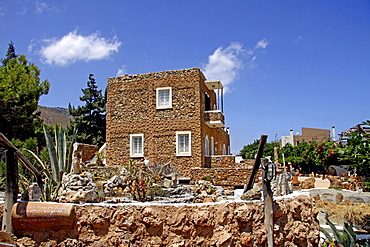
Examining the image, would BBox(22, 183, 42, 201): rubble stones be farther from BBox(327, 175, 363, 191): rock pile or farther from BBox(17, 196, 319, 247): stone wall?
BBox(327, 175, 363, 191): rock pile

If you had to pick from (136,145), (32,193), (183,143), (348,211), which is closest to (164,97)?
(183,143)

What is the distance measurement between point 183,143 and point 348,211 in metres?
9.64

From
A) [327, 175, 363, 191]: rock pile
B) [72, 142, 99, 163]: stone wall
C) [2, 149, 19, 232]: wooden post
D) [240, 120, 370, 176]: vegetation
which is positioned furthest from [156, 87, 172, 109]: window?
[2, 149, 19, 232]: wooden post

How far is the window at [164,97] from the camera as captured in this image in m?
18.7

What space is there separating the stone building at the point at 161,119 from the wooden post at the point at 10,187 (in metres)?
12.1

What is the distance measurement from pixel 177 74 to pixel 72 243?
13721 millimetres

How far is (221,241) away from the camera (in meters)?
6.42

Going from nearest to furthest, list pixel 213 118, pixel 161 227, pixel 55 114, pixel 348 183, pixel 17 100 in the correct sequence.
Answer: pixel 161 227 < pixel 348 183 < pixel 213 118 < pixel 17 100 < pixel 55 114

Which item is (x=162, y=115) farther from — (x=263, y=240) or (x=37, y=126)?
(x=263, y=240)

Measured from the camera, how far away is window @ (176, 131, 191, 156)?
18.3 m

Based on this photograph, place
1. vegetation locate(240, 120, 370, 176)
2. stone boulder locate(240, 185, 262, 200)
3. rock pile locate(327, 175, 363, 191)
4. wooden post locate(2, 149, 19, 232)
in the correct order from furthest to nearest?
rock pile locate(327, 175, 363, 191)
vegetation locate(240, 120, 370, 176)
stone boulder locate(240, 185, 262, 200)
wooden post locate(2, 149, 19, 232)

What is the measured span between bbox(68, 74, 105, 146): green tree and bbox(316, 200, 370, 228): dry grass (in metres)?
22.5

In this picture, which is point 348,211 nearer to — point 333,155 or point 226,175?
point 226,175

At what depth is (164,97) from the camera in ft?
62.1
